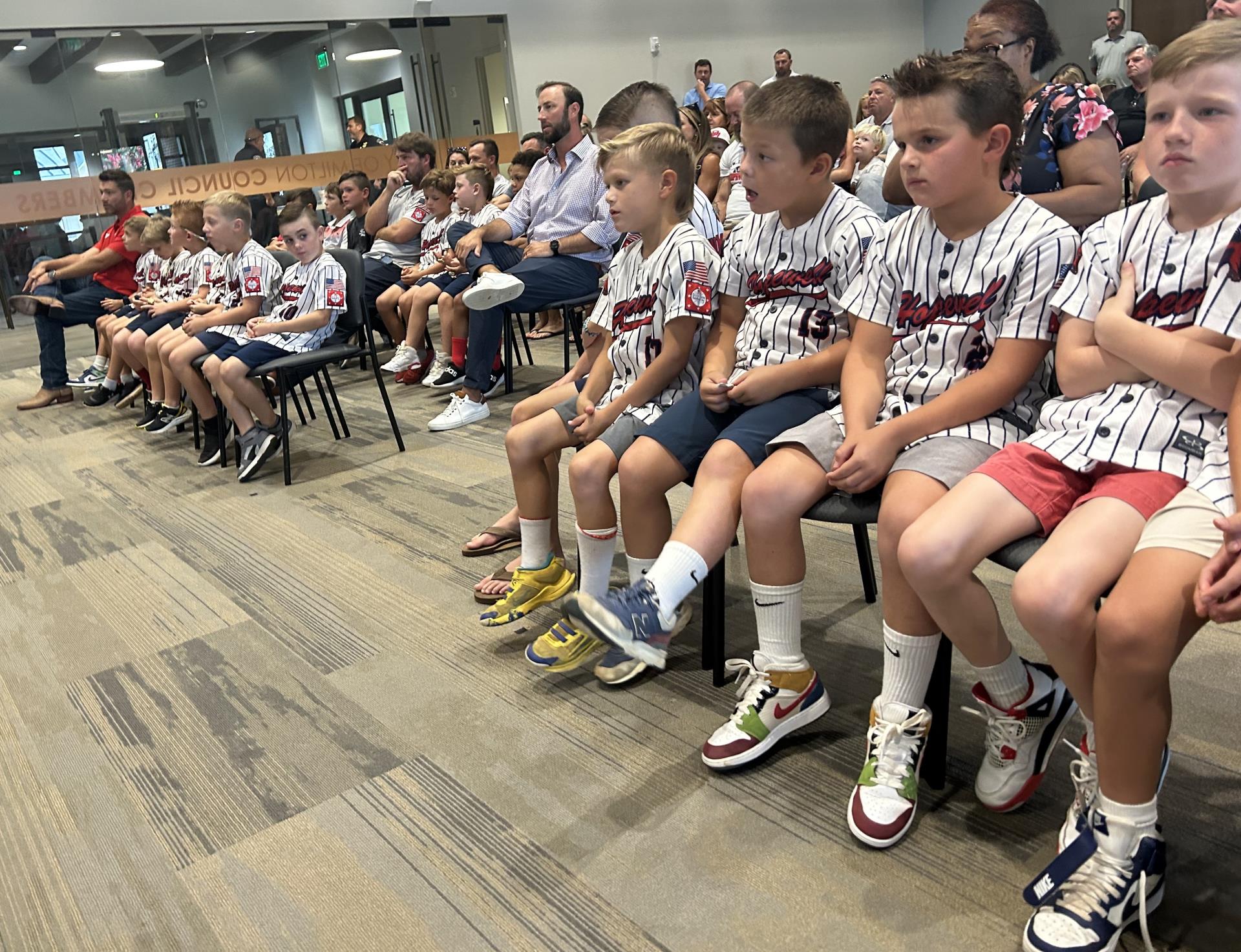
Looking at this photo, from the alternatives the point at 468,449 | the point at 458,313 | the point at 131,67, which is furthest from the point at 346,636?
the point at 131,67

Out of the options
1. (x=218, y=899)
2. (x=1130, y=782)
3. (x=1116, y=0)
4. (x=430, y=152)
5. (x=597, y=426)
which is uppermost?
(x=1116, y=0)

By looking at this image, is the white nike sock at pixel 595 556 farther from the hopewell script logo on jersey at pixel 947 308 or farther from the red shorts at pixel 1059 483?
the red shorts at pixel 1059 483

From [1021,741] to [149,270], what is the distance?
521cm

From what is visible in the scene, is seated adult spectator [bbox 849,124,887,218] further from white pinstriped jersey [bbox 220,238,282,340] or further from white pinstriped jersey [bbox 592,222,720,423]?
white pinstriped jersey [bbox 220,238,282,340]

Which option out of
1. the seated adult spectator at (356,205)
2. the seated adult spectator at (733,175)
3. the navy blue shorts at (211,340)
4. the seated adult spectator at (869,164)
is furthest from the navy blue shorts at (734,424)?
the seated adult spectator at (356,205)

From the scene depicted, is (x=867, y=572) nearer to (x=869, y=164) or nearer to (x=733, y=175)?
(x=733, y=175)

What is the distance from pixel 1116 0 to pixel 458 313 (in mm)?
10800

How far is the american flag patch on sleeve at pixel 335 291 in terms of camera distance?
3646mm

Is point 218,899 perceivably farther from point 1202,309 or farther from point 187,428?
point 187,428

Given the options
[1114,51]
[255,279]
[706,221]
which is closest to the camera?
[706,221]

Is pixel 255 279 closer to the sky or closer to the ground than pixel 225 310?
closer to the sky

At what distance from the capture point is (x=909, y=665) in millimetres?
1427

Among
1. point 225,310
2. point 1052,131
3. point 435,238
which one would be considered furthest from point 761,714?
point 435,238

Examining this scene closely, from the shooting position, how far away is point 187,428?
15.8 feet
